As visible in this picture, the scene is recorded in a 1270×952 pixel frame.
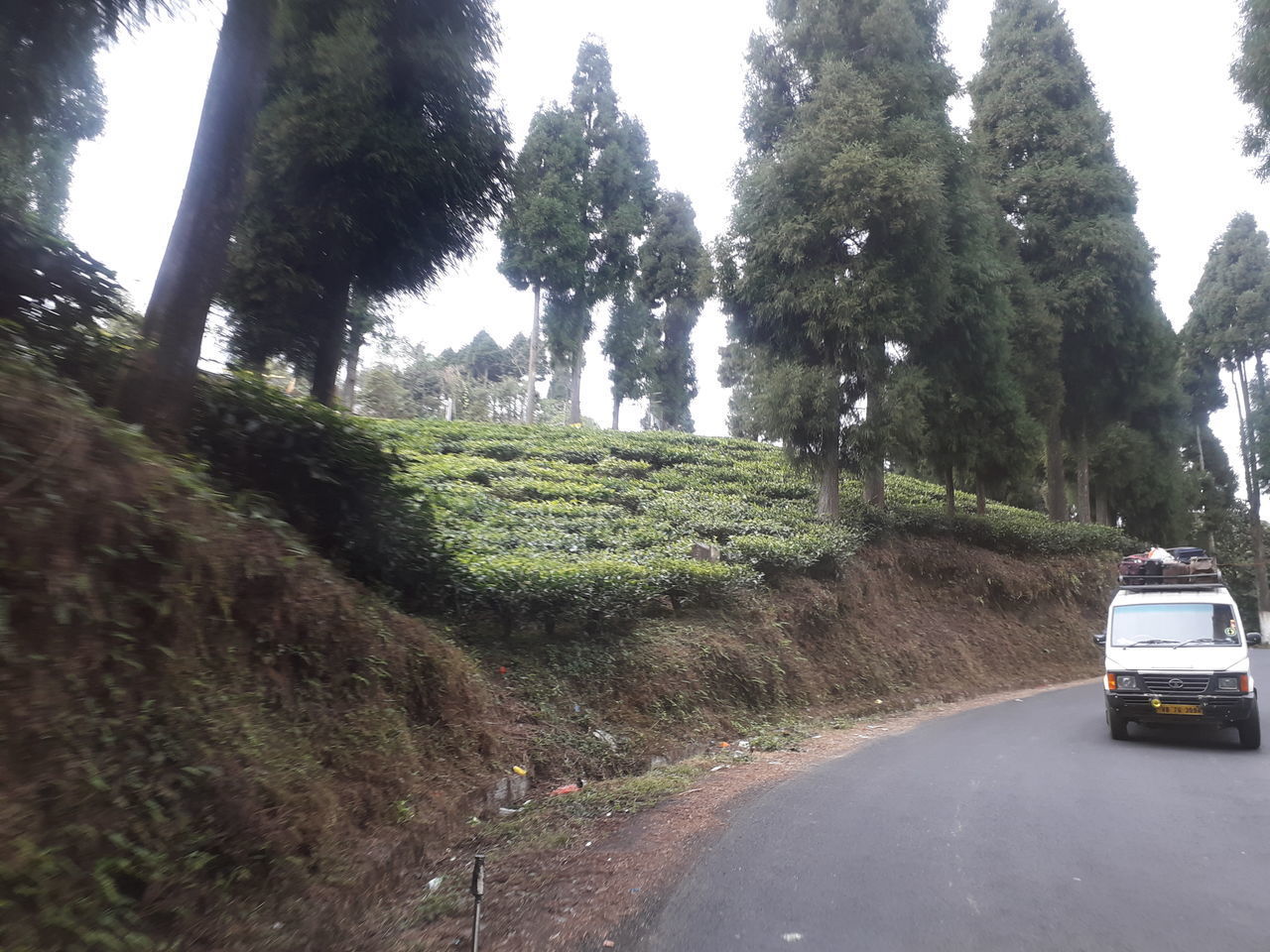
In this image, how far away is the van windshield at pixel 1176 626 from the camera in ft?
36.8

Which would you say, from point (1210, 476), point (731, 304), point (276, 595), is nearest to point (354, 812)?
point (276, 595)

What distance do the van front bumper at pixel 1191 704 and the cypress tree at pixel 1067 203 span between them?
16.7 meters

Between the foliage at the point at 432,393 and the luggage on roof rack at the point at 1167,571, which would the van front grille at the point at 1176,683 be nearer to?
the luggage on roof rack at the point at 1167,571

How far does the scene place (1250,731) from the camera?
1043 centimetres

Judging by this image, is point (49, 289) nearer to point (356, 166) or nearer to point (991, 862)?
point (356, 166)

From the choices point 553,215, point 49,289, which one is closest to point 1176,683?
point 49,289

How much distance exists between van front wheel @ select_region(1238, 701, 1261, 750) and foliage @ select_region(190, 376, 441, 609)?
10178mm

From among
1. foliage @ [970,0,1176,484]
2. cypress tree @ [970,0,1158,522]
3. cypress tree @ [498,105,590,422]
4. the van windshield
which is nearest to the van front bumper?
the van windshield

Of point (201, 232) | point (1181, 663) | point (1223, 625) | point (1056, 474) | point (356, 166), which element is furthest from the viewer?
point (1056, 474)

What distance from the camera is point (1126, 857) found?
5863mm

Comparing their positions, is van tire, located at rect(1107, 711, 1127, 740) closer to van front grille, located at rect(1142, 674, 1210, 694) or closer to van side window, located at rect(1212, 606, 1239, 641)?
van front grille, located at rect(1142, 674, 1210, 694)

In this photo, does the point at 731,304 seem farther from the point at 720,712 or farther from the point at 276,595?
the point at 276,595

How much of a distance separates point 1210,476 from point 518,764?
1799 inches

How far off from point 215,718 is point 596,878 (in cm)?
263
